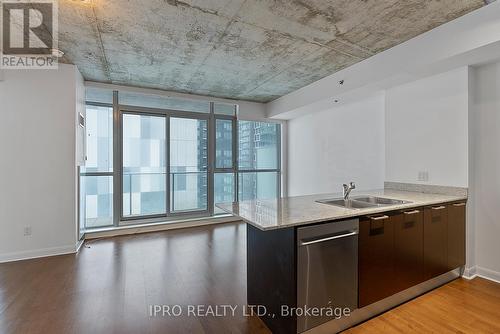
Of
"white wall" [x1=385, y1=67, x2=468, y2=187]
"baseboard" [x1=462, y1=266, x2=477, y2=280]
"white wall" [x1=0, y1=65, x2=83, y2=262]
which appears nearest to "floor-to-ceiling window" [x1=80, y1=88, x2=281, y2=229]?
"white wall" [x1=0, y1=65, x2=83, y2=262]

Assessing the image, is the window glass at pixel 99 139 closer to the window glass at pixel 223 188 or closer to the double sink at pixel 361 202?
the window glass at pixel 223 188

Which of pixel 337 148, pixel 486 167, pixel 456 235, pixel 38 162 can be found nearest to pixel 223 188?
pixel 337 148

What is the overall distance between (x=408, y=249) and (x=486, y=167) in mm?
1456

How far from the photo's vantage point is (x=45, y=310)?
2.18 m

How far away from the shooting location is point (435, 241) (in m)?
2.48

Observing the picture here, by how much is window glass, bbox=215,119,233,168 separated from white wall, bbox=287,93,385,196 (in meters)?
1.56

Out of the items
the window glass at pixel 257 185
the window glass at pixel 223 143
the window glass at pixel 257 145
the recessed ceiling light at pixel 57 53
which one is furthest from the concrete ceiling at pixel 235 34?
the window glass at pixel 257 185

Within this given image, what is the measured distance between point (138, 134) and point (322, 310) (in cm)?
453

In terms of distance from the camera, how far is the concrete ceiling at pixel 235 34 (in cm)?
228

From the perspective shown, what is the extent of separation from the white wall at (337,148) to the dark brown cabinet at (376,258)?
2.07 metres

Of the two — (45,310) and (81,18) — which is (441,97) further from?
(45,310)

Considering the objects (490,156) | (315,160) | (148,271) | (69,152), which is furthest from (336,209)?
(69,152)

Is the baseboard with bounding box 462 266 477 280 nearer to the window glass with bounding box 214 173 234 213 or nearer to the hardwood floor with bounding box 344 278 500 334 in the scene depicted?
the hardwood floor with bounding box 344 278 500 334

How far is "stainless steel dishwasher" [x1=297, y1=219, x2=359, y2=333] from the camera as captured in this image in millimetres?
1689
